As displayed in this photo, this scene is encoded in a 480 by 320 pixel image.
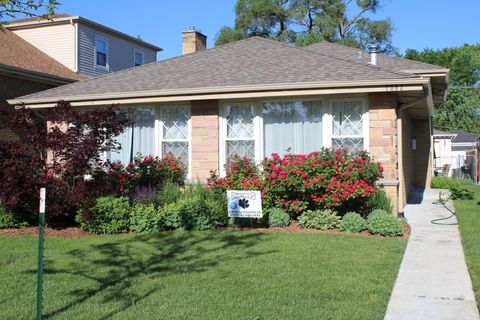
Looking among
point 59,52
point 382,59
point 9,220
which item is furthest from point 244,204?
point 59,52

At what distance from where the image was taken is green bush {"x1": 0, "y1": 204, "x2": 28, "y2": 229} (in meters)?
10.6

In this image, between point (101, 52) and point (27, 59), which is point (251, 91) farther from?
point (101, 52)

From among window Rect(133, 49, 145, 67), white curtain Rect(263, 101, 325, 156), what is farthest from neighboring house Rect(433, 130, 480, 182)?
white curtain Rect(263, 101, 325, 156)

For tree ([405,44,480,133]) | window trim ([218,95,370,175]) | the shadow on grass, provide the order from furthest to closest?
1. tree ([405,44,480,133])
2. window trim ([218,95,370,175])
3. the shadow on grass

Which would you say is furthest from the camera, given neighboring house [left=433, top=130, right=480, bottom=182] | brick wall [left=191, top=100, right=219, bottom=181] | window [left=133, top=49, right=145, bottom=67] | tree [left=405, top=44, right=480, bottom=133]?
tree [left=405, top=44, right=480, bottom=133]

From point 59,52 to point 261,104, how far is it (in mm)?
13834

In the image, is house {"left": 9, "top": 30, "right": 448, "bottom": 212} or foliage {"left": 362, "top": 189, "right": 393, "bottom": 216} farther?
house {"left": 9, "top": 30, "right": 448, "bottom": 212}

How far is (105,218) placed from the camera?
9977 millimetres

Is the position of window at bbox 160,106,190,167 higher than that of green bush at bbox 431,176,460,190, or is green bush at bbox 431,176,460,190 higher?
window at bbox 160,106,190,167

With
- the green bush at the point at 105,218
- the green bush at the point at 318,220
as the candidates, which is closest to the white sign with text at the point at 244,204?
the green bush at the point at 318,220

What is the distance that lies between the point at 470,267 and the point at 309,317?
3105mm

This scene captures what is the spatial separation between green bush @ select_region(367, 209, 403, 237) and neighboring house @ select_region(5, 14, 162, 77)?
54.0 feet

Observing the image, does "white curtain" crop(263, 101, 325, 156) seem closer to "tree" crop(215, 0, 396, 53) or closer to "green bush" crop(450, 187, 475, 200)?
"green bush" crop(450, 187, 475, 200)

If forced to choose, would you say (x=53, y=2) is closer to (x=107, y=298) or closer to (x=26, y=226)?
(x=107, y=298)
